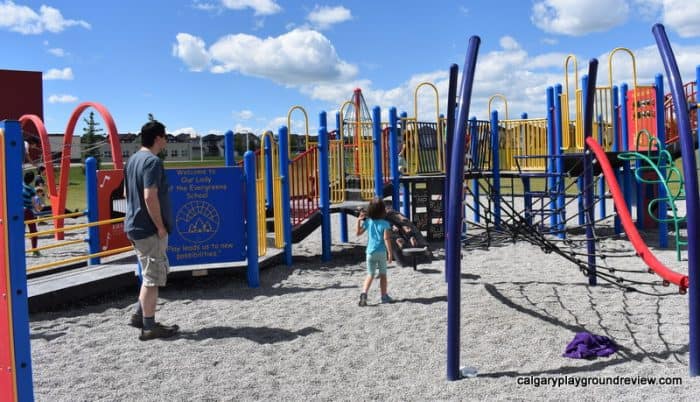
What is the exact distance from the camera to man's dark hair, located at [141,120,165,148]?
4.92 meters

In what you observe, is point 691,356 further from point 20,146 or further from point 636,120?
point 636,120

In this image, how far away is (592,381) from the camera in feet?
12.8

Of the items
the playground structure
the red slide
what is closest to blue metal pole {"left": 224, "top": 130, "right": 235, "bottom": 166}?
the playground structure

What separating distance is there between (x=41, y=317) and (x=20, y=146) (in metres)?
3.73

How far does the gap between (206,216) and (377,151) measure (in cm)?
369

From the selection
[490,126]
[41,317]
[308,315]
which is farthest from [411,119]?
[41,317]

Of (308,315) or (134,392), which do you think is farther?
(308,315)

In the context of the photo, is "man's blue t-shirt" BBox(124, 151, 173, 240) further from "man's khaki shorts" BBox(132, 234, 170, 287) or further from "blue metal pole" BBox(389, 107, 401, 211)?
"blue metal pole" BBox(389, 107, 401, 211)

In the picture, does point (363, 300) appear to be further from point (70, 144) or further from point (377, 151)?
point (70, 144)

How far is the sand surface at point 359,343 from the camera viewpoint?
3898 millimetres

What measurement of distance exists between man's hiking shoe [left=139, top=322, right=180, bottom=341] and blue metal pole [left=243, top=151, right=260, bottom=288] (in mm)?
2012

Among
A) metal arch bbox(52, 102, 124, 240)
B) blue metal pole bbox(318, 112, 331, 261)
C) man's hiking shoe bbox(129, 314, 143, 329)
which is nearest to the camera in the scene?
man's hiking shoe bbox(129, 314, 143, 329)

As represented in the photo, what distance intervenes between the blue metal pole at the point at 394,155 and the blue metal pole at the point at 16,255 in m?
8.06

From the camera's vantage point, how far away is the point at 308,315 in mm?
5879
